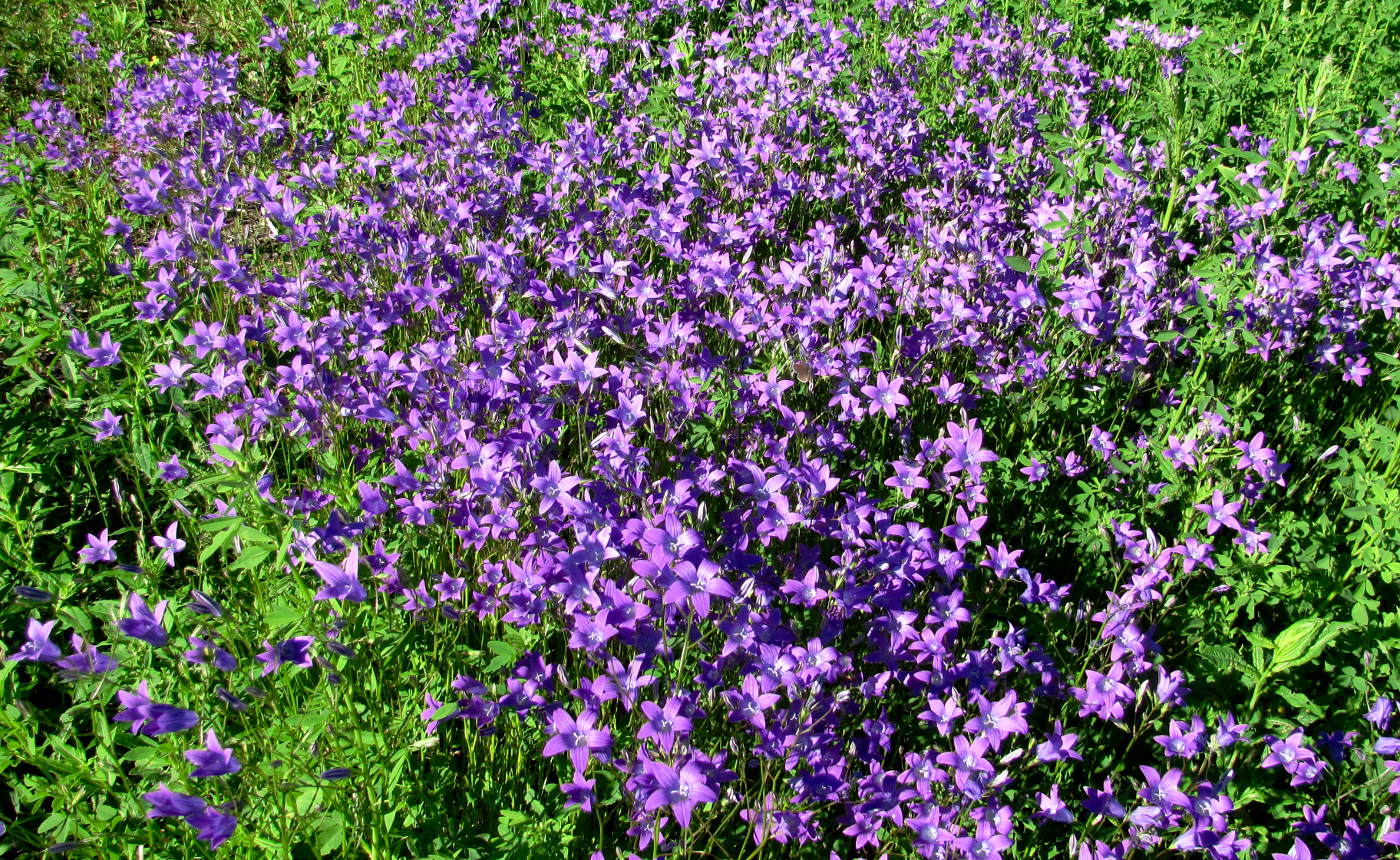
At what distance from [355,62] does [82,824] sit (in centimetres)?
512

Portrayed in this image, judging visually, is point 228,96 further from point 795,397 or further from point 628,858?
point 628,858

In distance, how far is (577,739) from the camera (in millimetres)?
2004

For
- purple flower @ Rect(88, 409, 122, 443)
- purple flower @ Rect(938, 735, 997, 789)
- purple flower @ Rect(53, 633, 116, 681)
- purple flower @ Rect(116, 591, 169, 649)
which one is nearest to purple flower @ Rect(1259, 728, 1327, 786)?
purple flower @ Rect(938, 735, 997, 789)

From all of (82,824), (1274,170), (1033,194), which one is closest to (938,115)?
(1033,194)

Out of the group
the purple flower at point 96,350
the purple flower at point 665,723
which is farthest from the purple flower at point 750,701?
the purple flower at point 96,350

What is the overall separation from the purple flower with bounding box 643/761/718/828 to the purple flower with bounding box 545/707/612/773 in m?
0.12

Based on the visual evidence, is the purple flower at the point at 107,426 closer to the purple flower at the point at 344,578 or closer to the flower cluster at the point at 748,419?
the flower cluster at the point at 748,419

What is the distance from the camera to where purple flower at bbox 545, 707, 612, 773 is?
1.94m

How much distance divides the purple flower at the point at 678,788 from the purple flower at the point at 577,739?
0.38 feet

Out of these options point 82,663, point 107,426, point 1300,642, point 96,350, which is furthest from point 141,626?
point 1300,642

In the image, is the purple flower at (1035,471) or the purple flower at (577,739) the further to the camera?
the purple flower at (1035,471)

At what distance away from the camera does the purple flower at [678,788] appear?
182 cm

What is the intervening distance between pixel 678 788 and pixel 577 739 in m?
0.26

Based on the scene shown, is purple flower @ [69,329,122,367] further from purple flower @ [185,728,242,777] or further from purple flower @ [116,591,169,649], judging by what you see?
purple flower @ [185,728,242,777]
